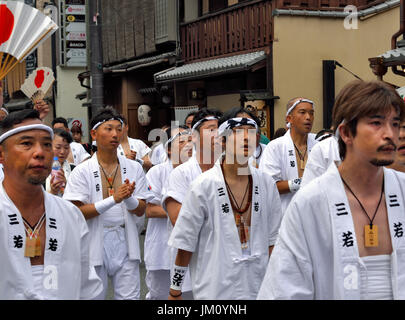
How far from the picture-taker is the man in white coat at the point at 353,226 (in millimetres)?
2988

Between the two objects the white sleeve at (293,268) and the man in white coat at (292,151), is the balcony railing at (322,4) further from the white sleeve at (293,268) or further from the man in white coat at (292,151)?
the white sleeve at (293,268)

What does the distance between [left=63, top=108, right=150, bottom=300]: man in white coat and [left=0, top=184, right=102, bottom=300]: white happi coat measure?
192cm

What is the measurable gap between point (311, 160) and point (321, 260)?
9.42 ft

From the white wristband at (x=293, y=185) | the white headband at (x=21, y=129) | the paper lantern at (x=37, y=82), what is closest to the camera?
the white headband at (x=21, y=129)

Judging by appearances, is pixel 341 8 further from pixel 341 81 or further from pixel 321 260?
pixel 321 260

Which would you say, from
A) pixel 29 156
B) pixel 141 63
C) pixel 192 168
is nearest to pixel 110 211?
pixel 192 168

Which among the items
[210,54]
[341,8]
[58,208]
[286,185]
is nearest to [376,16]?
[341,8]

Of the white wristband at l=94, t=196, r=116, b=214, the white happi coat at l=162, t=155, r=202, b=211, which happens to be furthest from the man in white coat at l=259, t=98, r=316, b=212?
the white wristband at l=94, t=196, r=116, b=214

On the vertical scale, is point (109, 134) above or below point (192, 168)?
above

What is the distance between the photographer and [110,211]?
245 inches

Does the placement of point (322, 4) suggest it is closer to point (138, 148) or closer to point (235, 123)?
point (138, 148)

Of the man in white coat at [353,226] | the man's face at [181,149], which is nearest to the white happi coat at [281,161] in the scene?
the man's face at [181,149]

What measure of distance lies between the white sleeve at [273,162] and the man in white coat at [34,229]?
352 cm

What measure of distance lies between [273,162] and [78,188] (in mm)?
2204
